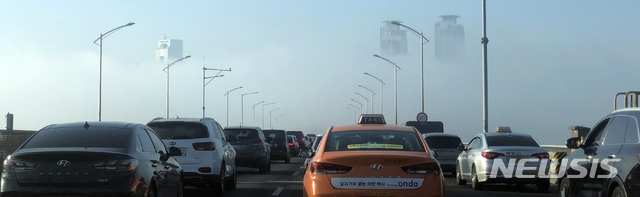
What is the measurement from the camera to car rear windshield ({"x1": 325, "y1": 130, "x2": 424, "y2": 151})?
9.28 m

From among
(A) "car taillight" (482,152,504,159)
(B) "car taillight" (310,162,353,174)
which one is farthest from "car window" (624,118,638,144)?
(A) "car taillight" (482,152,504,159)

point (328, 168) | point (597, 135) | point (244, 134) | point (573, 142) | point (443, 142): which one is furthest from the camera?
point (244, 134)

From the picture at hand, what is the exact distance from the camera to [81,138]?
29.5 ft

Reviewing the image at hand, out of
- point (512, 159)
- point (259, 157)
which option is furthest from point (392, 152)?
point (259, 157)

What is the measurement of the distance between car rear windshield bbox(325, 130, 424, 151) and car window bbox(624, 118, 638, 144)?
7.63 feet

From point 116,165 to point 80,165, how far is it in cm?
37

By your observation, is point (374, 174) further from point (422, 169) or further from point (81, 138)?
point (81, 138)

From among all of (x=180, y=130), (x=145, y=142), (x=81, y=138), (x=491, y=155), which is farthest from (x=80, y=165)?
(x=491, y=155)

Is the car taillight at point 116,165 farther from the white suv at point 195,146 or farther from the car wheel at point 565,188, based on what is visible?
the car wheel at point 565,188

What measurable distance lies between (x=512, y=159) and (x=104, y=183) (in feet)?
30.9

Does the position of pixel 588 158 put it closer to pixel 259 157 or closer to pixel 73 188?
pixel 73 188

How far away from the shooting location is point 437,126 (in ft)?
124

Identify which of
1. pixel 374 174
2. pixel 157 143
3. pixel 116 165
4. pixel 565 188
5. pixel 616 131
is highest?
pixel 616 131

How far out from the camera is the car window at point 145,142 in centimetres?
944
